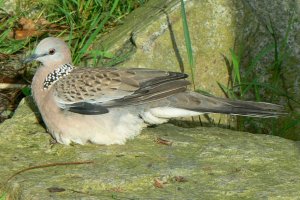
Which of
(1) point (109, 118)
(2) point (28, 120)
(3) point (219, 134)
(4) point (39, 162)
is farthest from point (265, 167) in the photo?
(2) point (28, 120)

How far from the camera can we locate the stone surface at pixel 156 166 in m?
4.53

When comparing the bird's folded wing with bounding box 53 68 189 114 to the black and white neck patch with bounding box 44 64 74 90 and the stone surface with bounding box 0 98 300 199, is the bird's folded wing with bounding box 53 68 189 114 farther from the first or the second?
the stone surface with bounding box 0 98 300 199

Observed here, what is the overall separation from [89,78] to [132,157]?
2.11 feet

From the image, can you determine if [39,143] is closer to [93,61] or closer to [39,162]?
[39,162]

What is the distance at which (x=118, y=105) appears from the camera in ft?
17.0

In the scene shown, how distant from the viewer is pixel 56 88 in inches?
211

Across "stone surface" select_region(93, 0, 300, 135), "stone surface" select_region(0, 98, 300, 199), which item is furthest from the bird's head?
"stone surface" select_region(93, 0, 300, 135)

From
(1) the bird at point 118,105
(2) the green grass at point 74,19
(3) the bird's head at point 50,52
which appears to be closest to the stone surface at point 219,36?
(2) the green grass at point 74,19

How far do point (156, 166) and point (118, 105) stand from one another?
0.55 meters

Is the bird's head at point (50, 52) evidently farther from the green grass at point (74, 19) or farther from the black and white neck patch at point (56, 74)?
the green grass at point (74, 19)

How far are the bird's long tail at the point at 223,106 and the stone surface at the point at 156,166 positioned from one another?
208mm

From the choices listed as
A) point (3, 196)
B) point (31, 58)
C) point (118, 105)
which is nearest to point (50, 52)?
point (31, 58)

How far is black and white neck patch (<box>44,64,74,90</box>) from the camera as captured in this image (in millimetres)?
5465

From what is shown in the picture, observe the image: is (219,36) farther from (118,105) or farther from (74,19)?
(118,105)
